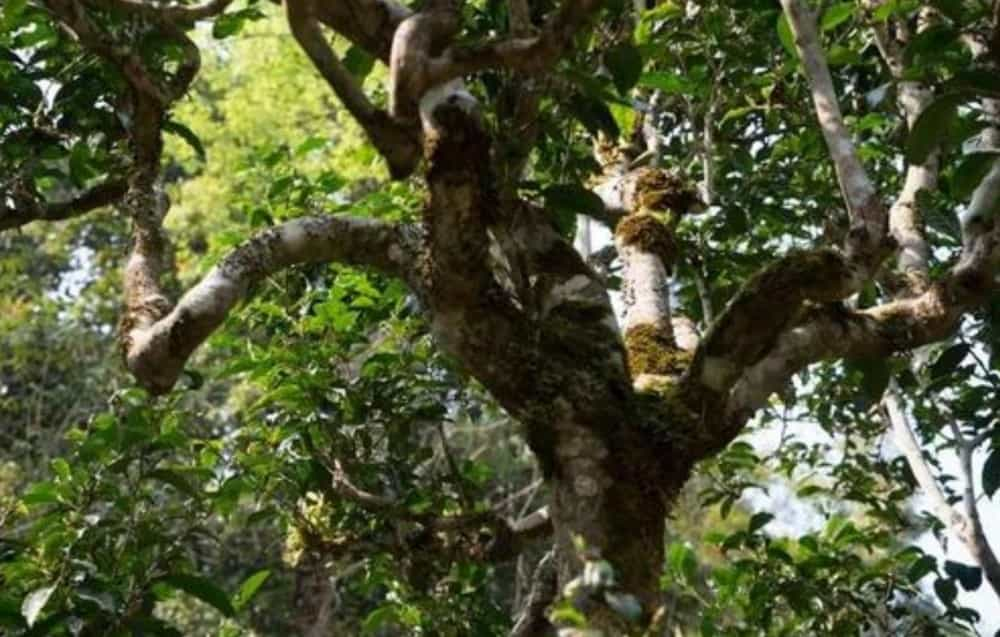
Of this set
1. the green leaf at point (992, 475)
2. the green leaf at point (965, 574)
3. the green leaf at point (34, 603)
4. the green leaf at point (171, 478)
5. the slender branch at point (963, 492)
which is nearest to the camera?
the green leaf at point (34, 603)

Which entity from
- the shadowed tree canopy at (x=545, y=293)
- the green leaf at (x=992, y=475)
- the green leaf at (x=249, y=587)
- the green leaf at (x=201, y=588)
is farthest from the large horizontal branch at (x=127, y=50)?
the green leaf at (x=992, y=475)

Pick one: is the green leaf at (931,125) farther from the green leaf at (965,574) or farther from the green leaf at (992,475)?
the green leaf at (965,574)

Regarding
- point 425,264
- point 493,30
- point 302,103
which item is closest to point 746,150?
point 493,30

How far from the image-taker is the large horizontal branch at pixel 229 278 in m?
1.70

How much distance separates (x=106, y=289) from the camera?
10422 mm

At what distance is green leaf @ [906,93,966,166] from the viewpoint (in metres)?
1.68

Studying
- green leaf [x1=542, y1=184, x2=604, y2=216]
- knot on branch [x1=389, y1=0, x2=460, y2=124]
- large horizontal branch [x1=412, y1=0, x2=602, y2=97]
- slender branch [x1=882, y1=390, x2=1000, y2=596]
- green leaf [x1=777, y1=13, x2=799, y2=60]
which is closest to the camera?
large horizontal branch [x1=412, y1=0, x2=602, y2=97]

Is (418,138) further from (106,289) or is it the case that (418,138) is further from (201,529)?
(106,289)

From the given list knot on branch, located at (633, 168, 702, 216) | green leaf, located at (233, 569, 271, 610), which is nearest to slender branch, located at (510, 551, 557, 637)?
green leaf, located at (233, 569, 271, 610)

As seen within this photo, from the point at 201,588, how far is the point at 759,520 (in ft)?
4.36

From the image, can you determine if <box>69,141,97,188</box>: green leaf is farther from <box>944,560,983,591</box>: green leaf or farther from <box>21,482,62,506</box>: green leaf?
<box>944,560,983,591</box>: green leaf

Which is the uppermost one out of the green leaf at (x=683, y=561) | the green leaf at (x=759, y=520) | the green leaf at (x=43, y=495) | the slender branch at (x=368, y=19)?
the slender branch at (x=368, y=19)

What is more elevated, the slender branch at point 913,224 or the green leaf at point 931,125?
the slender branch at point 913,224

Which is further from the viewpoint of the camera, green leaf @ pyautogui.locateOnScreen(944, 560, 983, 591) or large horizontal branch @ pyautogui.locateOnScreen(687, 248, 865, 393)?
green leaf @ pyautogui.locateOnScreen(944, 560, 983, 591)
